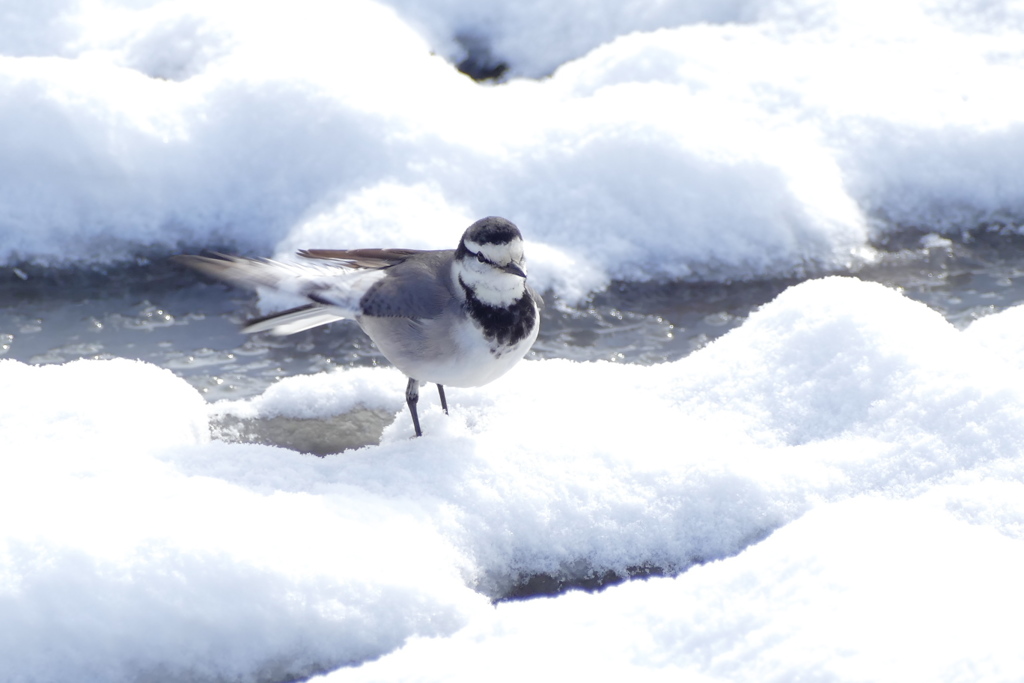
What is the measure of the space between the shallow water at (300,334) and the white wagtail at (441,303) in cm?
93

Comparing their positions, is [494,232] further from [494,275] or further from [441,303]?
[441,303]

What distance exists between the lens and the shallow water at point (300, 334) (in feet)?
13.8

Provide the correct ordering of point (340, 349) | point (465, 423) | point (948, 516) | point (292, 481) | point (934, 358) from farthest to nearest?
point (340, 349) < point (465, 423) < point (934, 358) < point (292, 481) < point (948, 516)

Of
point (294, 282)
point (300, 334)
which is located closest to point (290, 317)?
point (294, 282)

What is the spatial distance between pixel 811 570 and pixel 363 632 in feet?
3.25

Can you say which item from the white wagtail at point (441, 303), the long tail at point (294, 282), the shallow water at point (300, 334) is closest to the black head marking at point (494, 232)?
the white wagtail at point (441, 303)

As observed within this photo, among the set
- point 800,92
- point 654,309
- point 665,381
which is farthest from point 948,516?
point 800,92

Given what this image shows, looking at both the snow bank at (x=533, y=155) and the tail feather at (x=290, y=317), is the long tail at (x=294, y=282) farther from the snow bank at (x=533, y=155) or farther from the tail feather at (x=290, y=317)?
the snow bank at (x=533, y=155)

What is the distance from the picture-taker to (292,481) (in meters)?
2.84

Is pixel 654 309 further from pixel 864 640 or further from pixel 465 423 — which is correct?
pixel 864 640

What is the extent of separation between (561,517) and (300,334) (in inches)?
80.5

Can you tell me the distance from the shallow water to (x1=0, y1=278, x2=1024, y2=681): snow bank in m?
0.61

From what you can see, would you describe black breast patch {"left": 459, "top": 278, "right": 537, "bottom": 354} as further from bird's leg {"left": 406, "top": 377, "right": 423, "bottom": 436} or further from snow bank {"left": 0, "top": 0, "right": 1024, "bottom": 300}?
snow bank {"left": 0, "top": 0, "right": 1024, "bottom": 300}

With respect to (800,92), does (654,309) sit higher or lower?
lower
